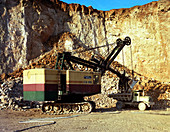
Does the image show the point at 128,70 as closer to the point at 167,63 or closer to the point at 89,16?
the point at 167,63

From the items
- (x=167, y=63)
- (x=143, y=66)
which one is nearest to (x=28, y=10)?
(x=143, y=66)

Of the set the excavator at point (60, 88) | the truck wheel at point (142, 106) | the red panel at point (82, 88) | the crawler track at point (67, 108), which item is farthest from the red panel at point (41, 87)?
the truck wheel at point (142, 106)

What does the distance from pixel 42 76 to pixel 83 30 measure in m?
18.6

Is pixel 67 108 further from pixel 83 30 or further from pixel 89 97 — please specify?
pixel 83 30

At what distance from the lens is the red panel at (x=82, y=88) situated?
1169cm

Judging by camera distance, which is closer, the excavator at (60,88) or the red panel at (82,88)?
the excavator at (60,88)

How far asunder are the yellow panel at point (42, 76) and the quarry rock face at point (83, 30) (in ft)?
36.7

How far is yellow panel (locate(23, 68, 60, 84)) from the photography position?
10.7 meters

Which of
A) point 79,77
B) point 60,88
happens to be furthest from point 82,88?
point 60,88

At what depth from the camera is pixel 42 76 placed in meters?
10.7

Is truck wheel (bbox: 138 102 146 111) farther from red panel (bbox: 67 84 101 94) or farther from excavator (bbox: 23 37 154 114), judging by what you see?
excavator (bbox: 23 37 154 114)

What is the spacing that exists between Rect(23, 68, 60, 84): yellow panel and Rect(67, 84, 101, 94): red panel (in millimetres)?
992

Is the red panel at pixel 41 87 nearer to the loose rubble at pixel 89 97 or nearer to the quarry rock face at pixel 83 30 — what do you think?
the loose rubble at pixel 89 97

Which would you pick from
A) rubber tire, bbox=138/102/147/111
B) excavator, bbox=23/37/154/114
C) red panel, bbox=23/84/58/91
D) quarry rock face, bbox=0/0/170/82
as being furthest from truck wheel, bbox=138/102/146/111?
quarry rock face, bbox=0/0/170/82
